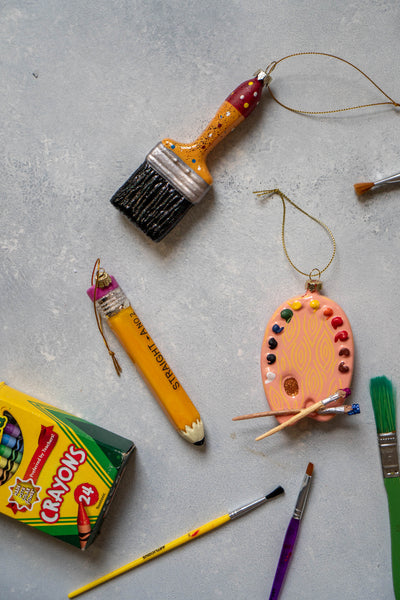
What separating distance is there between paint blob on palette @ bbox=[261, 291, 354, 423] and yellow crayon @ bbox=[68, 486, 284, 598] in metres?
Result: 0.13

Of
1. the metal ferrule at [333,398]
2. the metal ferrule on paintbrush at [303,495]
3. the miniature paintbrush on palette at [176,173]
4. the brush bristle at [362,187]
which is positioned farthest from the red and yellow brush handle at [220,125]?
the metal ferrule on paintbrush at [303,495]

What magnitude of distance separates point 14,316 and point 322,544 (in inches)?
22.7

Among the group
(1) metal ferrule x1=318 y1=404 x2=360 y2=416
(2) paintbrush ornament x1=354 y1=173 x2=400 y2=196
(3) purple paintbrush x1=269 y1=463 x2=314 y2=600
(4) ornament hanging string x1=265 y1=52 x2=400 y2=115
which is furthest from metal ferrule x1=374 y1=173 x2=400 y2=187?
(3) purple paintbrush x1=269 y1=463 x2=314 y2=600

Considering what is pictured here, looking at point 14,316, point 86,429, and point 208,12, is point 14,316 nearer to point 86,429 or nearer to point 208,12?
point 86,429

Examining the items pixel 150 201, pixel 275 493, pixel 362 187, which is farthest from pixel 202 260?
pixel 275 493

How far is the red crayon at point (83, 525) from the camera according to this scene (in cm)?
71

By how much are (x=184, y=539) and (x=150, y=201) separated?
0.50 m

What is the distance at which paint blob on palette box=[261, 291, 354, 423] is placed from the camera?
0.75 metres

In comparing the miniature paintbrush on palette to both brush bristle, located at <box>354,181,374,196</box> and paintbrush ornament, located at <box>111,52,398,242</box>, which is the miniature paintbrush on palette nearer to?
paintbrush ornament, located at <box>111,52,398,242</box>

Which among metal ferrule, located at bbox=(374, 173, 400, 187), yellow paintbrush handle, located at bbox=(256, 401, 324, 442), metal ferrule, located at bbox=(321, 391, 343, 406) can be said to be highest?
metal ferrule, located at bbox=(374, 173, 400, 187)

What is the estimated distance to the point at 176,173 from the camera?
735mm

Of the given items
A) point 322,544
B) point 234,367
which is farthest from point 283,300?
point 322,544

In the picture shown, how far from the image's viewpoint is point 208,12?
762 mm

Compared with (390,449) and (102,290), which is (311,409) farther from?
(102,290)
